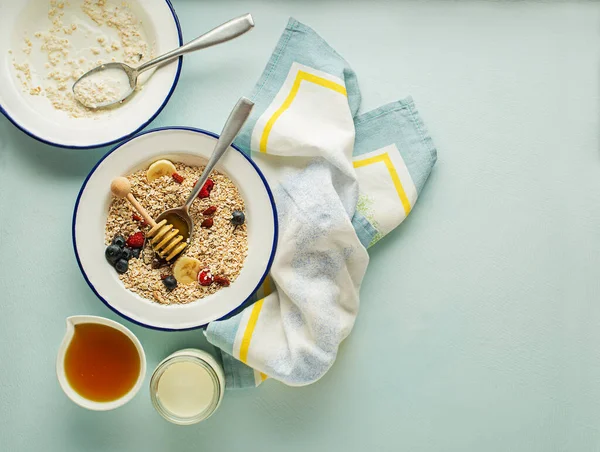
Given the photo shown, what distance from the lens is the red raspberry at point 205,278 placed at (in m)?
1.23

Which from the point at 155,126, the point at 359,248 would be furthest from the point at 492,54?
the point at 155,126

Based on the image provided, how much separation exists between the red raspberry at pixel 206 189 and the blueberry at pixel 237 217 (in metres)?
0.06

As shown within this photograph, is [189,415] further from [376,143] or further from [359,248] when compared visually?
[376,143]

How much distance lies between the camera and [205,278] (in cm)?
123

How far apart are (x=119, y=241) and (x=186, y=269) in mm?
134

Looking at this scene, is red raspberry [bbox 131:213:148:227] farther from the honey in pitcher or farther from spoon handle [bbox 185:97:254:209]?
the honey in pitcher

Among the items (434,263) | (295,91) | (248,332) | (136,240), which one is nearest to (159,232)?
(136,240)

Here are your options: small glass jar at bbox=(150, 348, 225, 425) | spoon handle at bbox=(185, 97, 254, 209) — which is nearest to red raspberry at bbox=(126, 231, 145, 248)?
spoon handle at bbox=(185, 97, 254, 209)

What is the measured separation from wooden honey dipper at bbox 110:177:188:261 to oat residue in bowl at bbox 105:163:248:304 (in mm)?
19

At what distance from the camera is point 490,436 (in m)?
1.34

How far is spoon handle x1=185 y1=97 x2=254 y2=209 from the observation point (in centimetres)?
120

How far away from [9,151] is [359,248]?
728mm

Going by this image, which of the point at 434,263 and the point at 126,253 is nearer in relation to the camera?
the point at 126,253

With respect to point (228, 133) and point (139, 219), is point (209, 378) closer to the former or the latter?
point (139, 219)
